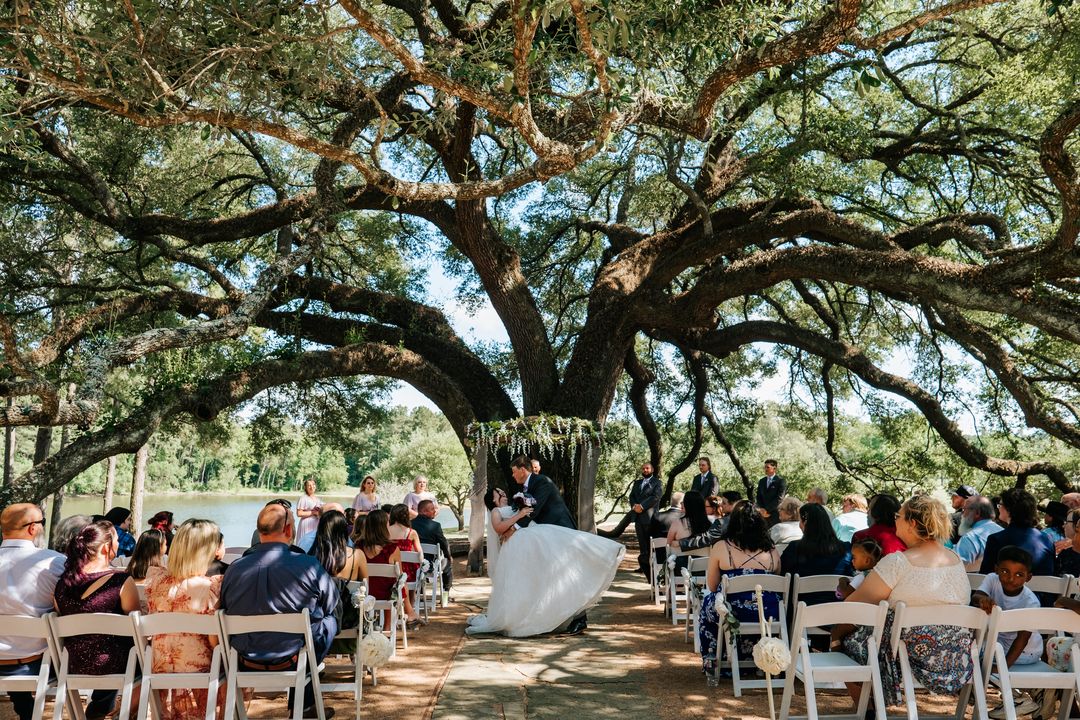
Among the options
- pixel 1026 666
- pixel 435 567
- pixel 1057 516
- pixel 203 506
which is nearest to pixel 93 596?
pixel 435 567

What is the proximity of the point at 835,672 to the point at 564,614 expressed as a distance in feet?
Result: 11.9

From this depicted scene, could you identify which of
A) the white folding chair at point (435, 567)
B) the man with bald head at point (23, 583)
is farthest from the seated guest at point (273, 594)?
the white folding chair at point (435, 567)

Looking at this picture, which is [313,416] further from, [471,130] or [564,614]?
[564,614]

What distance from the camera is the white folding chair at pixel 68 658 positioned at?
4.28 m

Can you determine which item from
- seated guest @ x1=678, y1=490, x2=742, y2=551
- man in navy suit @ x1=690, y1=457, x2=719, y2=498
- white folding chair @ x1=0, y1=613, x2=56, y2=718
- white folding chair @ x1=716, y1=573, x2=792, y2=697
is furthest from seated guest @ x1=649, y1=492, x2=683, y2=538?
white folding chair @ x1=0, y1=613, x2=56, y2=718

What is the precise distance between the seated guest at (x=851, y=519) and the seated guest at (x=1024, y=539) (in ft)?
7.21

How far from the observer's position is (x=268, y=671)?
4469 mm

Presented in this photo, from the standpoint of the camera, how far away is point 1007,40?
10898 mm

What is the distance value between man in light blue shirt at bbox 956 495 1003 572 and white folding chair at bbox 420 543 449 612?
16.9 ft

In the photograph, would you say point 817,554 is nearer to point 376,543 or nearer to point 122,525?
point 376,543

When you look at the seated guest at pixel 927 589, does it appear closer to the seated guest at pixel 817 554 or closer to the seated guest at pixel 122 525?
the seated guest at pixel 817 554

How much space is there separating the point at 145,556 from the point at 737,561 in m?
3.95

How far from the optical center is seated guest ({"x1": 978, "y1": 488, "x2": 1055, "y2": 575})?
18.9 ft

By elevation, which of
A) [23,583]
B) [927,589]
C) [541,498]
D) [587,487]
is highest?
[587,487]
